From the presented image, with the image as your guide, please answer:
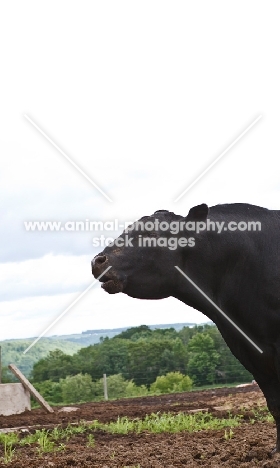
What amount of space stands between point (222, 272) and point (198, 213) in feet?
1.93

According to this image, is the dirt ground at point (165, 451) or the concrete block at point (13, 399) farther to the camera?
the concrete block at point (13, 399)

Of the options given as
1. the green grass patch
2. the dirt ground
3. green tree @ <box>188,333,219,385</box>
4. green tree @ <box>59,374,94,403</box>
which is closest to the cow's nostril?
the dirt ground

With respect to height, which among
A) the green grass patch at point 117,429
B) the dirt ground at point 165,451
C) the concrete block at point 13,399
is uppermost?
the concrete block at point 13,399

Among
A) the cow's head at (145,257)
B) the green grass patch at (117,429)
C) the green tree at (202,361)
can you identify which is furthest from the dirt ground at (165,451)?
the green tree at (202,361)

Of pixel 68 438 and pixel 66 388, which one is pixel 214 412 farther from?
pixel 66 388

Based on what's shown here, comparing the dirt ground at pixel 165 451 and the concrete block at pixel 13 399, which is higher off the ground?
the concrete block at pixel 13 399

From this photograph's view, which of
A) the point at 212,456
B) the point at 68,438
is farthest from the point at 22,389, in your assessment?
the point at 212,456

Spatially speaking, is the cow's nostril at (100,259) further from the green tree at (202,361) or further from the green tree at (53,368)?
the green tree at (202,361)

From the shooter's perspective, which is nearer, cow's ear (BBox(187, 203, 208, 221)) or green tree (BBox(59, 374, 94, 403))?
cow's ear (BBox(187, 203, 208, 221))

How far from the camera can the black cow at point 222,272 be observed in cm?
650

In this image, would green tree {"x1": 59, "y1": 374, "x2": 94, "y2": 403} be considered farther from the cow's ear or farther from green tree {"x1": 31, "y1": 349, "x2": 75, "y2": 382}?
the cow's ear

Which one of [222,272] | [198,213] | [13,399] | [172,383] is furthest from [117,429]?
[172,383]

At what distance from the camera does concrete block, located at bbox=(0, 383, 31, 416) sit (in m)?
14.9

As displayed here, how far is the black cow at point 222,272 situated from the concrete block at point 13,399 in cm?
902
